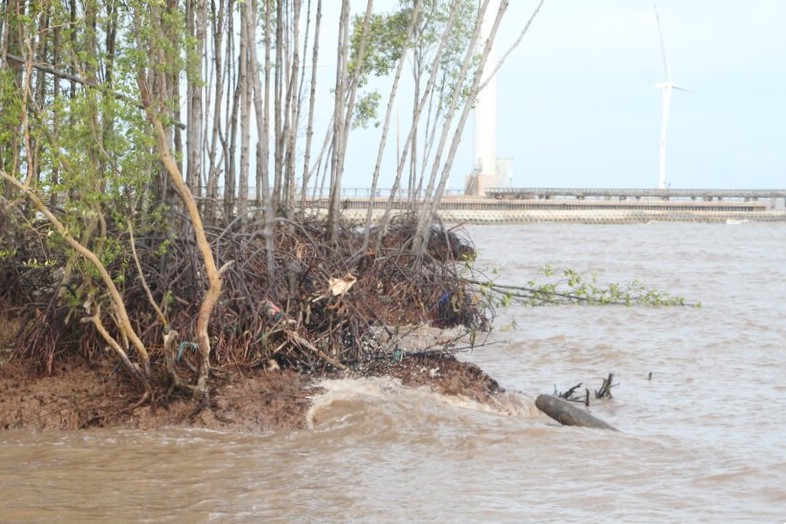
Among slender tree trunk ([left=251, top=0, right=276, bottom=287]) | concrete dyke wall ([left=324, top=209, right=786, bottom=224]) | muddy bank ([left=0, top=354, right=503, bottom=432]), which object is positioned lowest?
concrete dyke wall ([left=324, top=209, right=786, bottom=224])

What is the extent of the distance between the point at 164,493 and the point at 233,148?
8425 mm

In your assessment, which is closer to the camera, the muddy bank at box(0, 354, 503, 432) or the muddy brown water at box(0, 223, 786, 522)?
the muddy brown water at box(0, 223, 786, 522)

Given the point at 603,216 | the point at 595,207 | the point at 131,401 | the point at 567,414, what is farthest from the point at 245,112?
the point at 595,207

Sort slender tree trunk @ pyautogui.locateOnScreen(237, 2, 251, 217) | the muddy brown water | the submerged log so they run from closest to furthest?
the muddy brown water, the submerged log, slender tree trunk @ pyautogui.locateOnScreen(237, 2, 251, 217)

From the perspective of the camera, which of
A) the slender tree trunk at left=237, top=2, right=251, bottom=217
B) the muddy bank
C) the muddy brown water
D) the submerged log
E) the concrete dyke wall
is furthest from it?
the concrete dyke wall

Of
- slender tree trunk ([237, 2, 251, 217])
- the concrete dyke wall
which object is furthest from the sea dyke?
slender tree trunk ([237, 2, 251, 217])

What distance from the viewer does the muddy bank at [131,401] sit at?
8617mm

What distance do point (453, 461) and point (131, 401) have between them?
2686 mm

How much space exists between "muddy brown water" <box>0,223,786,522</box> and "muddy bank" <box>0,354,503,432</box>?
17 cm

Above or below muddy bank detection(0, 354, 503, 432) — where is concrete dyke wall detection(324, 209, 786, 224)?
below

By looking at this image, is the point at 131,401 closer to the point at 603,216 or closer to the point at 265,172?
the point at 265,172

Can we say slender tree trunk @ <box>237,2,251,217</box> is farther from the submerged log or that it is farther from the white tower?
the white tower

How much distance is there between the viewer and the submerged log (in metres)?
9.08

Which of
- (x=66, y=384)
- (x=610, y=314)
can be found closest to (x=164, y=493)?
(x=66, y=384)
